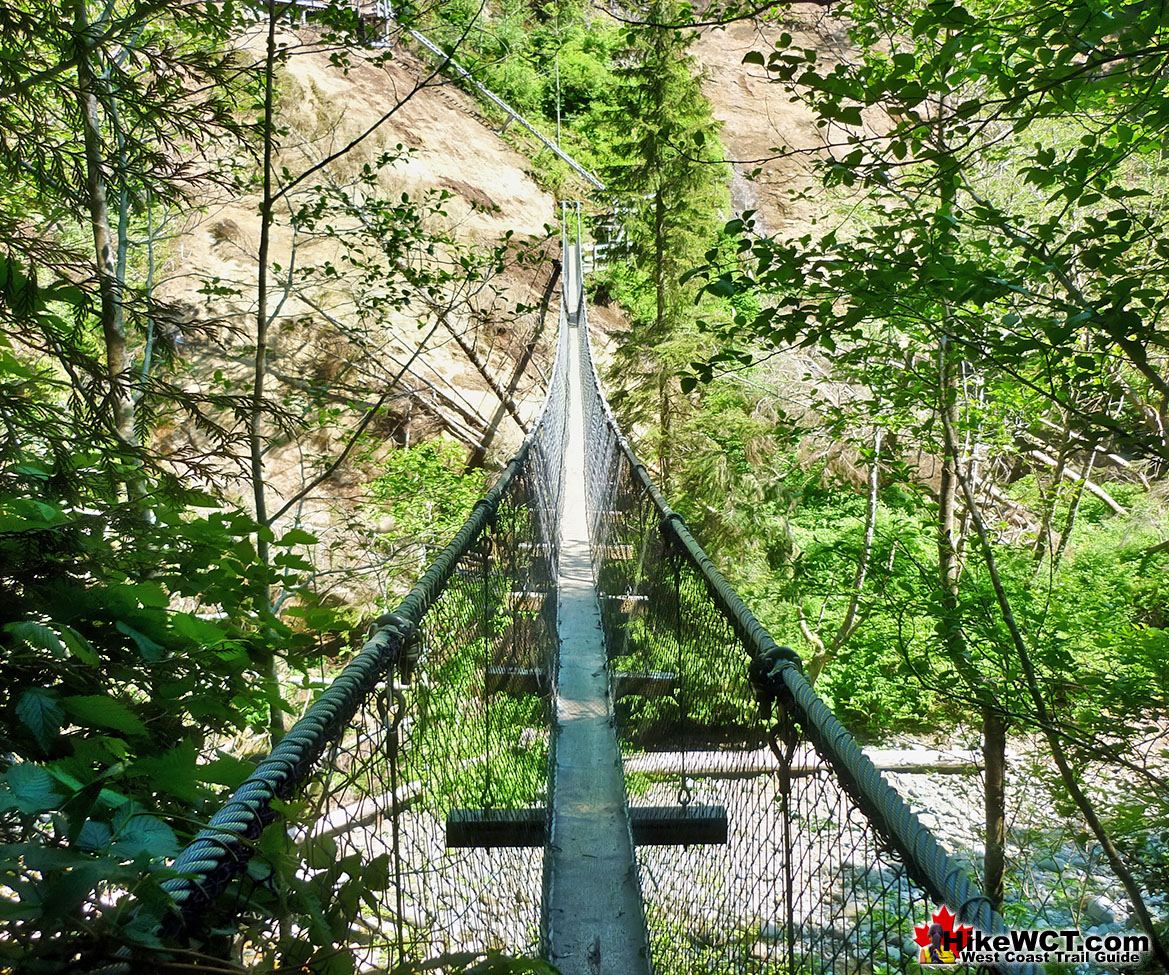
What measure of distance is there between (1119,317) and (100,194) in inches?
131

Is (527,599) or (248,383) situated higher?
(248,383)

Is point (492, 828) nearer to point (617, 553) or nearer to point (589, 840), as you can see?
point (589, 840)

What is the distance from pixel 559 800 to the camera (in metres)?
2.03

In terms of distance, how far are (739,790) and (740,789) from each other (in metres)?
0.01

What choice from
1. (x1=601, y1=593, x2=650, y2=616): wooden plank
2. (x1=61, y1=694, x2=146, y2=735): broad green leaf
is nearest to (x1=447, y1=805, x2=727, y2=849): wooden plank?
(x1=61, y1=694, x2=146, y2=735): broad green leaf

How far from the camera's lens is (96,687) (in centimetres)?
100

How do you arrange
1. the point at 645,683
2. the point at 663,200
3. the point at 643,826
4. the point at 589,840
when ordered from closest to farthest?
1. the point at 643,826
2. the point at 589,840
3. the point at 645,683
4. the point at 663,200

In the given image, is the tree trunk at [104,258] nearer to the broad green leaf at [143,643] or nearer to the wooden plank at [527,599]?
the broad green leaf at [143,643]

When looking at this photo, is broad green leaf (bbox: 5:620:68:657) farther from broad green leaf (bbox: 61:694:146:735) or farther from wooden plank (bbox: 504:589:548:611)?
wooden plank (bbox: 504:589:548:611)

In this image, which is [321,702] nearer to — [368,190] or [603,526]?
[603,526]

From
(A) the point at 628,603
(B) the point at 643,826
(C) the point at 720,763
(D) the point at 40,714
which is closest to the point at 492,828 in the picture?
(B) the point at 643,826

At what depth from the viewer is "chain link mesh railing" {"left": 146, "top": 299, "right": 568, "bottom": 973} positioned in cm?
53

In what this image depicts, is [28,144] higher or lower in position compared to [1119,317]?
higher

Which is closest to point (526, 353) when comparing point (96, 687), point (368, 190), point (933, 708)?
point (368, 190)
